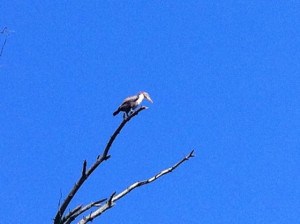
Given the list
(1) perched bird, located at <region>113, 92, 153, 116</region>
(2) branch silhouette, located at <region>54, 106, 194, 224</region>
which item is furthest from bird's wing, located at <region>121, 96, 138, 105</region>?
(2) branch silhouette, located at <region>54, 106, 194, 224</region>

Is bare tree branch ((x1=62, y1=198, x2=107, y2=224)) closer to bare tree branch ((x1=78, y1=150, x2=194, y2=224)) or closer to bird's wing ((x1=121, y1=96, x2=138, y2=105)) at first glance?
bare tree branch ((x1=78, y1=150, x2=194, y2=224))

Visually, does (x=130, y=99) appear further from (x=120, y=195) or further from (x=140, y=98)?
(x=120, y=195)

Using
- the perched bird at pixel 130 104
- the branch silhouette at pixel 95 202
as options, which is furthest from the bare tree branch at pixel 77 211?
the perched bird at pixel 130 104

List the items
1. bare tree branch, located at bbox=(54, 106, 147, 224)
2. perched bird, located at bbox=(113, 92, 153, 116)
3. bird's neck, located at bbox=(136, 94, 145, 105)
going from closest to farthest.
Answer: bare tree branch, located at bbox=(54, 106, 147, 224), perched bird, located at bbox=(113, 92, 153, 116), bird's neck, located at bbox=(136, 94, 145, 105)

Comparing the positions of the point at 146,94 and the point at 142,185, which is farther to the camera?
the point at 146,94

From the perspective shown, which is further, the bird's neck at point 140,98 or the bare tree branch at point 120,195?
the bird's neck at point 140,98

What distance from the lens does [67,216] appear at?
6.35 meters

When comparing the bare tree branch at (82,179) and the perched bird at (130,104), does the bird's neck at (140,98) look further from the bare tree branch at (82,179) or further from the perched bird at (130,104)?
the bare tree branch at (82,179)

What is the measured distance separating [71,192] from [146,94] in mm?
6064

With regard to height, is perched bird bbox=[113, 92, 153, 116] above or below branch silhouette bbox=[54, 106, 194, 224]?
above

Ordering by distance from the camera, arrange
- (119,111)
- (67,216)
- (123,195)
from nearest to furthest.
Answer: (67,216) → (123,195) → (119,111)

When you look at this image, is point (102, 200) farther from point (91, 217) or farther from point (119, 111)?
point (119, 111)

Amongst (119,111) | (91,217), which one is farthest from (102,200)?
(119,111)

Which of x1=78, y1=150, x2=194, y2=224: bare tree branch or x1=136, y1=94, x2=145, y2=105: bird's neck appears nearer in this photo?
x1=78, y1=150, x2=194, y2=224: bare tree branch
